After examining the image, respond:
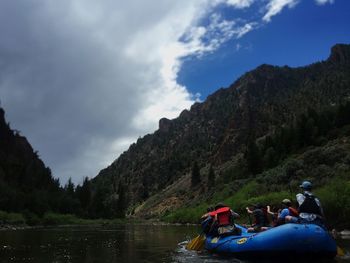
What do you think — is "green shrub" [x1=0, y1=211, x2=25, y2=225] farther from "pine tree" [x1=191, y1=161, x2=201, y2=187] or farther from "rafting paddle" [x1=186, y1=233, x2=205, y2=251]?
"pine tree" [x1=191, y1=161, x2=201, y2=187]

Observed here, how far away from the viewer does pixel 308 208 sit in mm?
16656

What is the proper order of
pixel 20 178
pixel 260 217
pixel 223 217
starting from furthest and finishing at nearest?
1. pixel 20 178
2. pixel 223 217
3. pixel 260 217

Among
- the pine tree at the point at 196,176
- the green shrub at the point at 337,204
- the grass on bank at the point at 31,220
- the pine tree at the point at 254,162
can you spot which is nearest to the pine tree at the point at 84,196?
the grass on bank at the point at 31,220

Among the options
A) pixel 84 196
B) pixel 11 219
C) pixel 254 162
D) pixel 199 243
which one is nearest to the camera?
pixel 199 243

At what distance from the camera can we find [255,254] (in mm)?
16969

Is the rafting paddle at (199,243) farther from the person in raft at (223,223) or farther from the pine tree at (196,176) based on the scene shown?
the pine tree at (196,176)

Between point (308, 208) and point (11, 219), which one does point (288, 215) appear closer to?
point (308, 208)

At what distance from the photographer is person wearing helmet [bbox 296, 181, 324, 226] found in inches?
652

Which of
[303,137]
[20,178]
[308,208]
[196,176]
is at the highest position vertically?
[196,176]

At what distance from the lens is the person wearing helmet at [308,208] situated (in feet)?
54.3

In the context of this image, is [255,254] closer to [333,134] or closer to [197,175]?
[333,134]

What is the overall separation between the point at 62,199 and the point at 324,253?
102 metres

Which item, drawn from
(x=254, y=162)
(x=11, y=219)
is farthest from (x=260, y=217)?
(x=254, y=162)

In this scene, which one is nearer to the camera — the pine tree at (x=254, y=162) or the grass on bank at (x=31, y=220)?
the grass on bank at (x=31, y=220)
